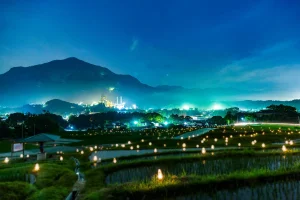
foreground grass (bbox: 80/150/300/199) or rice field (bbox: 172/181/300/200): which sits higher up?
foreground grass (bbox: 80/150/300/199)

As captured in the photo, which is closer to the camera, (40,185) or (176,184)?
(176,184)

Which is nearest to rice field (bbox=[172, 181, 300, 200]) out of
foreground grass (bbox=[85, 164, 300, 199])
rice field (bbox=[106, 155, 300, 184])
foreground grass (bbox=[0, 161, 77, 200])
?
foreground grass (bbox=[85, 164, 300, 199])

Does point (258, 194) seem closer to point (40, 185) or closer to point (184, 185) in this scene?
point (184, 185)

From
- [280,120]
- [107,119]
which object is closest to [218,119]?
[280,120]

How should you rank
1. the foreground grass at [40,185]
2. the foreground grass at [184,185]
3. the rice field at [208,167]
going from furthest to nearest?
1. the rice field at [208,167]
2. the foreground grass at [184,185]
3. the foreground grass at [40,185]

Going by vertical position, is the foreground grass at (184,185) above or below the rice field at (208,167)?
above

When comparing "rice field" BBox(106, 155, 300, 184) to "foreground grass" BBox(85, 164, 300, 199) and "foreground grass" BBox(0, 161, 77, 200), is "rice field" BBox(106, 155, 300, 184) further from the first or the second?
"foreground grass" BBox(85, 164, 300, 199)

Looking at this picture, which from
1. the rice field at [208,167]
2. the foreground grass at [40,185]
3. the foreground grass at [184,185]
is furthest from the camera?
the rice field at [208,167]

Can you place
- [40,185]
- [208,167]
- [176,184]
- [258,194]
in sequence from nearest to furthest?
[258,194] → [176,184] → [40,185] → [208,167]

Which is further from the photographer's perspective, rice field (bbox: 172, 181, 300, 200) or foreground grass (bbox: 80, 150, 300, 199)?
foreground grass (bbox: 80, 150, 300, 199)

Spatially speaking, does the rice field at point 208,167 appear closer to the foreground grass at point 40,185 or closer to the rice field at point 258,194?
the foreground grass at point 40,185

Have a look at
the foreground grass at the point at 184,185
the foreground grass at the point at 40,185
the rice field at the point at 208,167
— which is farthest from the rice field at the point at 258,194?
the foreground grass at the point at 40,185

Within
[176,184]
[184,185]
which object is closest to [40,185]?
[176,184]

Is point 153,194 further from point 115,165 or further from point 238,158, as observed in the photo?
point 238,158
